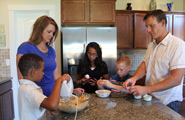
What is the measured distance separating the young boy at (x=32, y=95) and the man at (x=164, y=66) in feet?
2.08

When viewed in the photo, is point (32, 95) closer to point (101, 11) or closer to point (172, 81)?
point (172, 81)

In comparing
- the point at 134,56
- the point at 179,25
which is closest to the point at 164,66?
the point at 134,56

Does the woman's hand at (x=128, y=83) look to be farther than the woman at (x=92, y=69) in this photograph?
No

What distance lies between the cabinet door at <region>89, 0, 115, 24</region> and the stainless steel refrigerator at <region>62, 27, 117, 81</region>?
0.83 feet

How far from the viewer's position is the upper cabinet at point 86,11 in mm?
2869

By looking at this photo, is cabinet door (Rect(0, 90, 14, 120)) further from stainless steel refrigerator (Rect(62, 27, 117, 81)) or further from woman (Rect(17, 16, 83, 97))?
woman (Rect(17, 16, 83, 97))

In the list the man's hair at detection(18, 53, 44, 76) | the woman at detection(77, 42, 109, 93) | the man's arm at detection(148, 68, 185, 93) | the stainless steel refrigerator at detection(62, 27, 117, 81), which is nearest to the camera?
the man's hair at detection(18, 53, 44, 76)

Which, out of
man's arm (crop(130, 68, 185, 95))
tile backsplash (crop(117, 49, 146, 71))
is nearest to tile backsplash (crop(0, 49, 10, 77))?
tile backsplash (crop(117, 49, 146, 71))

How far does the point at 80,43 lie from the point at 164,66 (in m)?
1.70

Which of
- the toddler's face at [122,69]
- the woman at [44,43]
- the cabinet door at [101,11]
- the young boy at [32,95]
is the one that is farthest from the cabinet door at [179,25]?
the young boy at [32,95]

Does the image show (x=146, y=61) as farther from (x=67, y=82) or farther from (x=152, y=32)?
(x=67, y=82)

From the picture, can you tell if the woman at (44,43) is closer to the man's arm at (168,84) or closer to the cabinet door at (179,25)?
the man's arm at (168,84)

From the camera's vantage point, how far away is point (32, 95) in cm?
86

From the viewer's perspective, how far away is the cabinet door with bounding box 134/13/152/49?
3.20 meters
